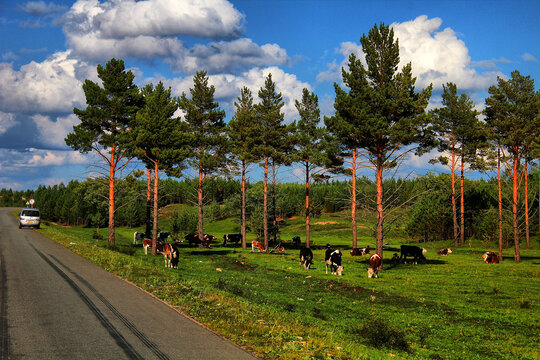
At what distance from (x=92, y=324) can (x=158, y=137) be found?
26.0 meters

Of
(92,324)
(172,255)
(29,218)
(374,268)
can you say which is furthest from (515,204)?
(29,218)

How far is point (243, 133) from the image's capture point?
49.4 meters

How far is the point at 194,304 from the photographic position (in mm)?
14148

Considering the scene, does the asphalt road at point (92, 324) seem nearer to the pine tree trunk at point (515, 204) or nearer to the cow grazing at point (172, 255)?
the cow grazing at point (172, 255)

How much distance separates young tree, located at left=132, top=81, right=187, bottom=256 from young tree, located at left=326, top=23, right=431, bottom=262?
15026 millimetres

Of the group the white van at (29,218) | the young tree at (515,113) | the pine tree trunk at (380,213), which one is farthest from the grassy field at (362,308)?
the white van at (29,218)

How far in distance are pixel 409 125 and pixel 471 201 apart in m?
48.2

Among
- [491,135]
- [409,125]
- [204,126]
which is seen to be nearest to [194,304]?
[409,125]

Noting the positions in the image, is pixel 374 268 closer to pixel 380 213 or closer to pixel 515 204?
pixel 380 213

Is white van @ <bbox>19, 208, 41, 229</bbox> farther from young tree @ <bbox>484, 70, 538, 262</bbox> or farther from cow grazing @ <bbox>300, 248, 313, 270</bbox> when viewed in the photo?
young tree @ <bbox>484, 70, 538, 262</bbox>

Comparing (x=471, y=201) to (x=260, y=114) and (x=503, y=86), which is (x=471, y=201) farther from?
(x=260, y=114)

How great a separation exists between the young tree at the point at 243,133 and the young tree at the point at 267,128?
91 cm

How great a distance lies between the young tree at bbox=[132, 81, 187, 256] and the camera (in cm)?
3534

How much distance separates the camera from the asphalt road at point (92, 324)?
9.10 metres
